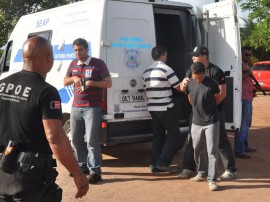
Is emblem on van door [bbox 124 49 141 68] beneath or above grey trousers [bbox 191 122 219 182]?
above

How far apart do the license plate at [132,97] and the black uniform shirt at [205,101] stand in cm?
102

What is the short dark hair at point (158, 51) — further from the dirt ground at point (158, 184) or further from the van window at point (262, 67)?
the van window at point (262, 67)

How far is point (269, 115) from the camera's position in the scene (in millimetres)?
12289

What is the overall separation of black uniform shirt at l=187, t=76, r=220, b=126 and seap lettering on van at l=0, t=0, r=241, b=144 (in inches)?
36.9

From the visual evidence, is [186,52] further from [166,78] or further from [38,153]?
[38,153]

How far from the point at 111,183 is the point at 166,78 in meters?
1.60

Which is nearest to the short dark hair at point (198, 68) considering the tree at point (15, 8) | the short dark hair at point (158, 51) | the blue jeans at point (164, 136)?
the short dark hair at point (158, 51)

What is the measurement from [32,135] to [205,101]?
9.35 ft

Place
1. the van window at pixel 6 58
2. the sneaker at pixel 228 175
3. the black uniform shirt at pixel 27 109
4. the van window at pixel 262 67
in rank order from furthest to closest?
the van window at pixel 262 67 < the van window at pixel 6 58 < the sneaker at pixel 228 175 < the black uniform shirt at pixel 27 109

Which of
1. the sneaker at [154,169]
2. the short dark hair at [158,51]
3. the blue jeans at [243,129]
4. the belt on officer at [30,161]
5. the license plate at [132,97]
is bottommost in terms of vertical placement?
the sneaker at [154,169]

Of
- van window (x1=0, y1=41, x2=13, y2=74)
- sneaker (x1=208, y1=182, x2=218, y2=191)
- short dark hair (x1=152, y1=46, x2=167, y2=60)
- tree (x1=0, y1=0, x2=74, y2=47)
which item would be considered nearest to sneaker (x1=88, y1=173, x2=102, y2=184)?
sneaker (x1=208, y1=182, x2=218, y2=191)

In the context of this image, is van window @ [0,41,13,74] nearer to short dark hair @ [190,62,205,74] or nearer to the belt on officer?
short dark hair @ [190,62,205,74]

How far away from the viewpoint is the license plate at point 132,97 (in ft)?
18.7

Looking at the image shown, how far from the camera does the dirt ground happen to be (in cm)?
478
